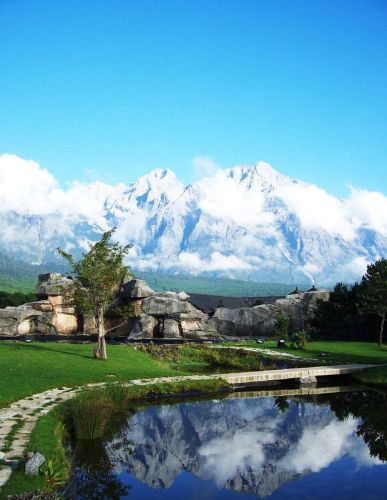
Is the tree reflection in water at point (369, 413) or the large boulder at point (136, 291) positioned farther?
the large boulder at point (136, 291)

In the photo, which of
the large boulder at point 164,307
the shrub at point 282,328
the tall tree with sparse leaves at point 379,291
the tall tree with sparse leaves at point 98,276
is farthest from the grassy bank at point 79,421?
the large boulder at point 164,307

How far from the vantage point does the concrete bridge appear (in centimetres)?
3883

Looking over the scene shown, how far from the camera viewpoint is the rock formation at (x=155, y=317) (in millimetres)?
90562

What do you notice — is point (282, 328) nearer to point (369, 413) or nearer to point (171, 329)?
point (369, 413)

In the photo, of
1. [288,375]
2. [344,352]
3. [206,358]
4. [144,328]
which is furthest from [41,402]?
[144,328]

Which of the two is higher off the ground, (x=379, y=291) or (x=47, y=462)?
(x=379, y=291)

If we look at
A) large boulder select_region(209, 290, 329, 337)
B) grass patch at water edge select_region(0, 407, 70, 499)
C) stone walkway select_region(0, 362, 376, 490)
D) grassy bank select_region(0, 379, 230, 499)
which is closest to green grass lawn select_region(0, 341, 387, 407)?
stone walkway select_region(0, 362, 376, 490)

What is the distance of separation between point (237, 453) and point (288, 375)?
1835 cm

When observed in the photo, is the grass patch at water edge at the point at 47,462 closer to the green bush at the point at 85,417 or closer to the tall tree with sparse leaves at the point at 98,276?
the green bush at the point at 85,417

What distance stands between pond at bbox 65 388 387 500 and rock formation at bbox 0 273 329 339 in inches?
2303

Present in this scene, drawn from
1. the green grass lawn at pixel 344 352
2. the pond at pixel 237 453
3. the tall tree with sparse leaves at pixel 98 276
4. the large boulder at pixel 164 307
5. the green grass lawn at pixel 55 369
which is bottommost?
the pond at pixel 237 453

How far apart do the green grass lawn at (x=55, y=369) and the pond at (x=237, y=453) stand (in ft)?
15.8

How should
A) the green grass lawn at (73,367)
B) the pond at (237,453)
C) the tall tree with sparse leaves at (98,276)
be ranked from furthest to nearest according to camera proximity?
the tall tree with sparse leaves at (98,276) < the green grass lawn at (73,367) < the pond at (237,453)

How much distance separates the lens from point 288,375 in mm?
40812
